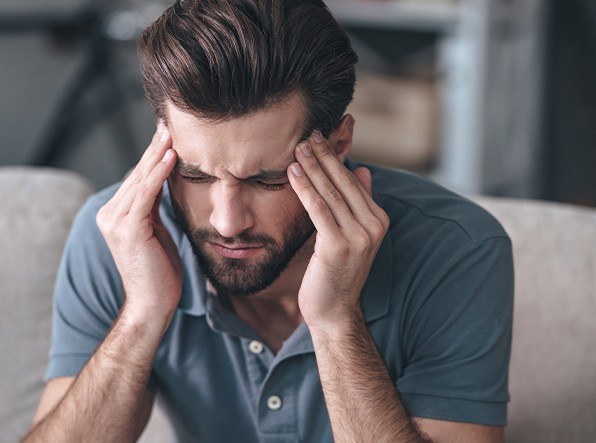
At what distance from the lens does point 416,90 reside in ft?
13.0

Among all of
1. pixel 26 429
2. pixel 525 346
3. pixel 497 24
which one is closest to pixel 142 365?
pixel 26 429

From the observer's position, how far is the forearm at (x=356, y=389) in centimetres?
130

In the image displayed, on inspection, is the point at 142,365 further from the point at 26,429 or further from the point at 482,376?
the point at 482,376

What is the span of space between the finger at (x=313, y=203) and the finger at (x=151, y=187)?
178 millimetres

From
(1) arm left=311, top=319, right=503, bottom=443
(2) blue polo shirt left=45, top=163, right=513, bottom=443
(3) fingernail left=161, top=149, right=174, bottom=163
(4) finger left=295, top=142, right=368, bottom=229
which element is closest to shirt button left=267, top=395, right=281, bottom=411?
(2) blue polo shirt left=45, top=163, right=513, bottom=443

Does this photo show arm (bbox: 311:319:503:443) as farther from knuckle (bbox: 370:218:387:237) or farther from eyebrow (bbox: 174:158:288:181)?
eyebrow (bbox: 174:158:288:181)

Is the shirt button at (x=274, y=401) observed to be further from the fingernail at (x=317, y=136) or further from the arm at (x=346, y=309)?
the fingernail at (x=317, y=136)

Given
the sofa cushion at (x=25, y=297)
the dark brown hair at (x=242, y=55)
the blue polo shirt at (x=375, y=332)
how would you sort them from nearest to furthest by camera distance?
the dark brown hair at (x=242, y=55) → the blue polo shirt at (x=375, y=332) → the sofa cushion at (x=25, y=297)

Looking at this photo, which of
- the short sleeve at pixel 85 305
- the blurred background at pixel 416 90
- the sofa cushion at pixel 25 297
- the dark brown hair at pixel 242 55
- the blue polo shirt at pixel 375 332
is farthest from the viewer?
the blurred background at pixel 416 90

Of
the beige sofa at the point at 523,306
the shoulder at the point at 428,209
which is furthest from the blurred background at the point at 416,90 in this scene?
the shoulder at the point at 428,209

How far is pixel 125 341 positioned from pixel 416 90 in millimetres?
2804

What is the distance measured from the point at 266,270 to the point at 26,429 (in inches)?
25.4

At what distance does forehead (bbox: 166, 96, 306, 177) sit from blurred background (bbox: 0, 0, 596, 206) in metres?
2.12

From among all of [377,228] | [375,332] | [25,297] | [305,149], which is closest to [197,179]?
[305,149]
